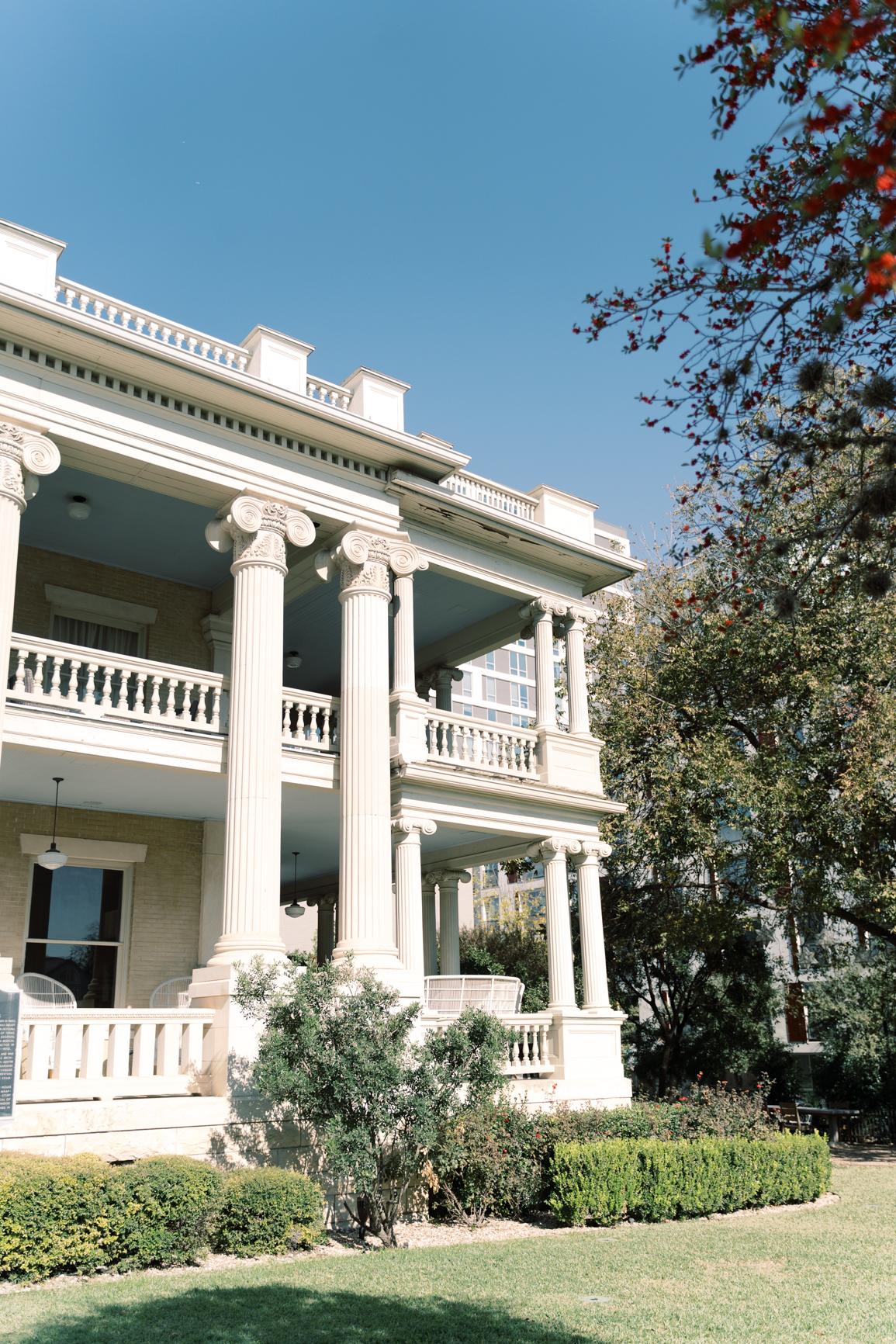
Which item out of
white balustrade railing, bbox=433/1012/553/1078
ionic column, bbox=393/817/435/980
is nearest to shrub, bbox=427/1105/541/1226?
white balustrade railing, bbox=433/1012/553/1078

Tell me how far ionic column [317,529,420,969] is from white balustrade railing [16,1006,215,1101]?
8.18 ft

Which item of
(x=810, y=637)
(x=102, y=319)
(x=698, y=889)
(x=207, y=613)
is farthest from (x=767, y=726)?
(x=102, y=319)

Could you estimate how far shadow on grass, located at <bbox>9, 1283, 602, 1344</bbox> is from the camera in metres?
7.10

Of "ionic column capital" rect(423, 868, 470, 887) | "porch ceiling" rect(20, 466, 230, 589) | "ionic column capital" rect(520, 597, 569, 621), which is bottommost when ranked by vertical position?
"ionic column capital" rect(423, 868, 470, 887)

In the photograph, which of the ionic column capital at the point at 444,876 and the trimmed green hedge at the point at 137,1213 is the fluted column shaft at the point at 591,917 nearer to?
the ionic column capital at the point at 444,876

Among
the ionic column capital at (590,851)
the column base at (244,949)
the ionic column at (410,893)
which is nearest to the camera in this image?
the column base at (244,949)

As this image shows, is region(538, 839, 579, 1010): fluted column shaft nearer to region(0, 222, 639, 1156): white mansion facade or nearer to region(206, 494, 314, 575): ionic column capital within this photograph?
region(0, 222, 639, 1156): white mansion facade

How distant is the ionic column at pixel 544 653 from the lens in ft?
61.2

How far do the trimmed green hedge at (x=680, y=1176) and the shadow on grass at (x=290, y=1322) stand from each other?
4.44m

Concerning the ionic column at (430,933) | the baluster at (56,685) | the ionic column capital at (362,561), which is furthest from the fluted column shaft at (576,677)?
the baluster at (56,685)

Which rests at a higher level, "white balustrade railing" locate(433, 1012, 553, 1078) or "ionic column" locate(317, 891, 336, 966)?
"ionic column" locate(317, 891, 336, 966)

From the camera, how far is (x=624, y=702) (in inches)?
912

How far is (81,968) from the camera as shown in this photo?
16.6 metres

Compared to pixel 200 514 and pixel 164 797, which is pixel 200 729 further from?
pixel 200 514
